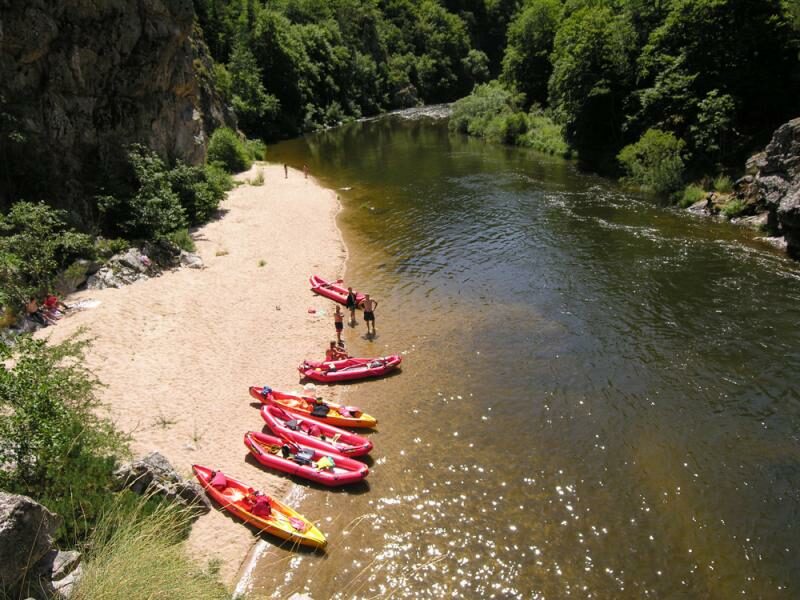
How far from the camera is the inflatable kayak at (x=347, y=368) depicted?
1762cm

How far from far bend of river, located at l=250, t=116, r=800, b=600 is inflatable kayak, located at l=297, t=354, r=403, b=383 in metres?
0.47

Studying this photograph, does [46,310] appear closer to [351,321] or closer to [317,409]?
[351,321]

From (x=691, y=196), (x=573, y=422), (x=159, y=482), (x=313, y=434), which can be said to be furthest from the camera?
(x=691, y=196)

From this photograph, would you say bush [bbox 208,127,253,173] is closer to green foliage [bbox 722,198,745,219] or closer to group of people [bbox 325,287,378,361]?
group of people [bbox 325,287,378,361]

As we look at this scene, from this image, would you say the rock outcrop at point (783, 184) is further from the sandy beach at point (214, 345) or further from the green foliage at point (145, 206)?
the green foliage at point (145, 206)

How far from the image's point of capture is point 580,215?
32750 millimetres

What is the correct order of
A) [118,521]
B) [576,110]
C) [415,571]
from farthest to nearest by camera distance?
[576,110] < [415,571] < [118,521]

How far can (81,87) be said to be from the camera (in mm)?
24812

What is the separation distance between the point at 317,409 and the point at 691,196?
28.6 m

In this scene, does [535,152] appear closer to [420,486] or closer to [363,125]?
[363,125]

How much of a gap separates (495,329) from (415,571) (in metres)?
11.1

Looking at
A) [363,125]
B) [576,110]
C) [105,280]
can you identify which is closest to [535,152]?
[576,110]

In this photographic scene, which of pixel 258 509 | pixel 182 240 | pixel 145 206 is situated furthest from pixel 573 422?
pixel 145 206

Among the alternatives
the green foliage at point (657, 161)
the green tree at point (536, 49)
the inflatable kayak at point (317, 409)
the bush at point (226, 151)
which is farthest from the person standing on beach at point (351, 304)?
the green tree at point (536, 49)
